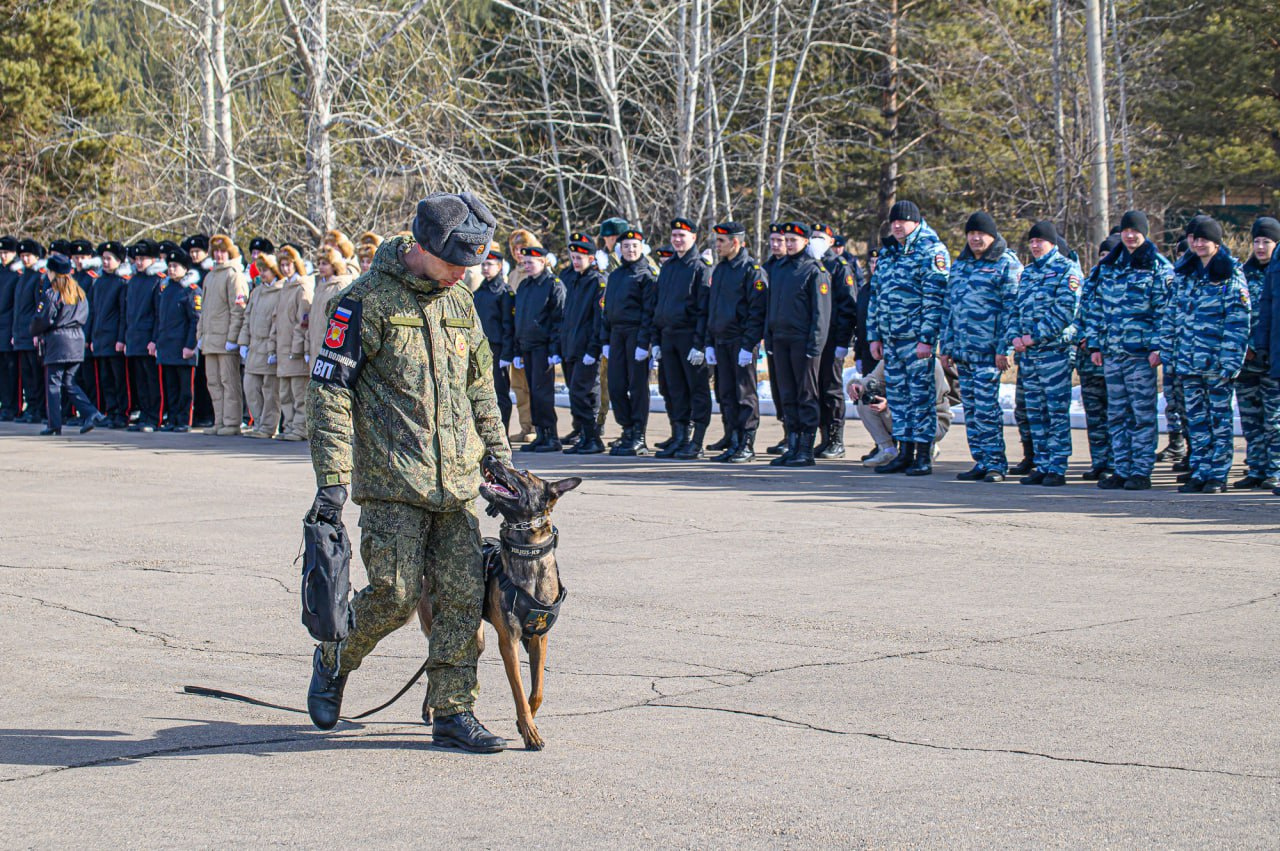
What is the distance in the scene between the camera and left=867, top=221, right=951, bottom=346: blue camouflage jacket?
49.5 feet

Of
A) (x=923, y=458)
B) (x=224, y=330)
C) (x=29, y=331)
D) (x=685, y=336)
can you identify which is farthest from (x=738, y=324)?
(x=29, y=331)

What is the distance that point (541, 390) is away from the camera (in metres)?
18.5

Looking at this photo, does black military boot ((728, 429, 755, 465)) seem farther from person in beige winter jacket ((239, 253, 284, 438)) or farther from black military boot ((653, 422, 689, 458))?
person in beige winter jacket ((239, 253, 284, 438))

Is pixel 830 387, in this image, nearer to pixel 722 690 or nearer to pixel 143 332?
pixel 143 332

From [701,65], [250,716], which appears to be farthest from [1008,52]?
[250,716]

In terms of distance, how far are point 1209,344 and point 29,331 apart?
1563 cm

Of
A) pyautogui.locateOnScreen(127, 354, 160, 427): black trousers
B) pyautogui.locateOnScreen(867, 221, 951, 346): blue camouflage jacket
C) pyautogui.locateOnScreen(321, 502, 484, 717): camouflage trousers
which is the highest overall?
pyautogui.locateOnScreen(867, 221, 951, 346): blue camouflage jacket

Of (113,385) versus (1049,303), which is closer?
(1049,303)

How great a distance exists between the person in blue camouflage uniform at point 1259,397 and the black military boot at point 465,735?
9547 millimetres

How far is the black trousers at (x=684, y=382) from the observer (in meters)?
17.4

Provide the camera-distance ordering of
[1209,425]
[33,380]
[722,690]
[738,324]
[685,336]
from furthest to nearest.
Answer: [33,380] < [685,336] < [738,324] < [1209,425] < [722,690]

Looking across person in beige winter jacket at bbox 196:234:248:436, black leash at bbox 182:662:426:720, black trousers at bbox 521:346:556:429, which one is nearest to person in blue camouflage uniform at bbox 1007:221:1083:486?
black trousers at bbox 521:346:556:429

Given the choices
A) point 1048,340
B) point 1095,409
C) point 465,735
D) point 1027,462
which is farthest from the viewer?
point 1027,462

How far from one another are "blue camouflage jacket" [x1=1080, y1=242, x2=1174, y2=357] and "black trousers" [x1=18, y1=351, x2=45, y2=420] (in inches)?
599
